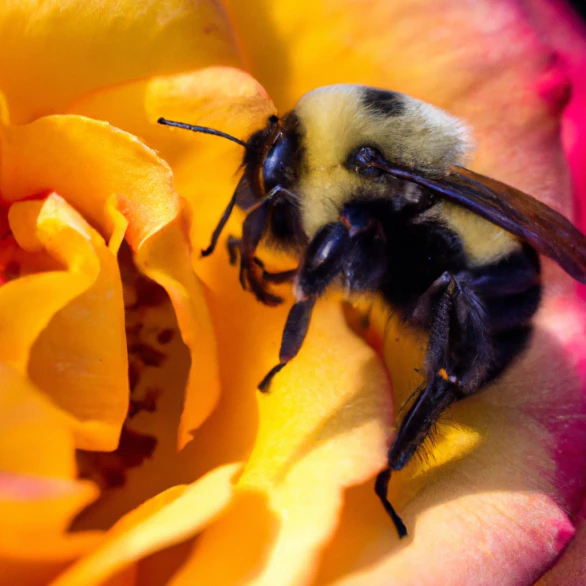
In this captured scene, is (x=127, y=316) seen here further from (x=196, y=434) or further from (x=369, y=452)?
(x=369, y=452)

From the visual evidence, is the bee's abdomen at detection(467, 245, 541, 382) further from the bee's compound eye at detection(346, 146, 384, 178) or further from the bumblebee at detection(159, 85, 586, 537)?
the bee's compound eye at detection(346, 146, 384, 178)

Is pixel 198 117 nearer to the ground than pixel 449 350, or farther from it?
farther from it

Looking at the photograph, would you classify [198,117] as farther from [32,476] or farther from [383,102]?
[32,476]

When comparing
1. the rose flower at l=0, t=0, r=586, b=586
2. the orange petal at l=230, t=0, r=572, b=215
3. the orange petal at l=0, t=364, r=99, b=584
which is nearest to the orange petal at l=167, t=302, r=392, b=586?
the rose flower at l=0, t=0, r=586, b=586

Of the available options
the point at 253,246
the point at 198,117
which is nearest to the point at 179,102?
the point at 198,117

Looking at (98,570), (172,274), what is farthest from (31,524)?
(172,274)

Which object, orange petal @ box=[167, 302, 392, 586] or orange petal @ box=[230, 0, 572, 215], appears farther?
orange petal @ box=[230, 0, 572, 215]

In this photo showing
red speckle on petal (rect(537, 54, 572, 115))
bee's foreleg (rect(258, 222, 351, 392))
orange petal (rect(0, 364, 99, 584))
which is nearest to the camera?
orange petal (rect(0, 364, 99, 584))
